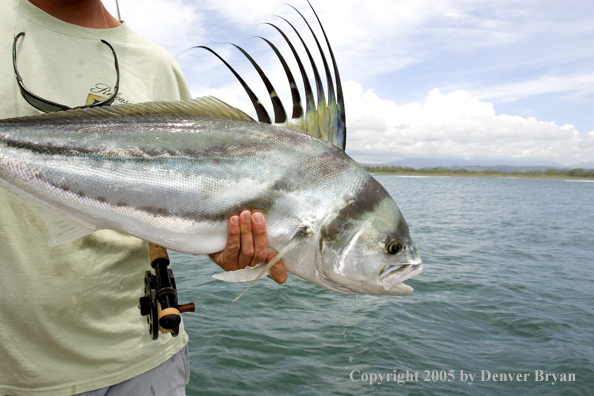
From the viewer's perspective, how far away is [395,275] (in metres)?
2.34

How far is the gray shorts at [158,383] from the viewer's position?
2.31 m

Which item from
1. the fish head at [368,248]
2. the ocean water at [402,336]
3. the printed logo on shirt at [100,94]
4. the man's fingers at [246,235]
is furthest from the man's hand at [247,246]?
the ocean water at [402,336]

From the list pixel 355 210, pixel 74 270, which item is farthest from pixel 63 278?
pixel 355 210

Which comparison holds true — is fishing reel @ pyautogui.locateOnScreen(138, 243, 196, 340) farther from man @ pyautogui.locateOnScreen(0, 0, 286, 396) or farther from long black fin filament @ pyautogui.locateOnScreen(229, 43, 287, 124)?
long black fin filament @ pyautogui.locateOnScreen(229, 43, 287, 124)

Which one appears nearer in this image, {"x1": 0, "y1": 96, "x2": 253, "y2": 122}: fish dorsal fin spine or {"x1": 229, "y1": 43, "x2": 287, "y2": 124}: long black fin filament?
{"x1": 0, "y1": 96, "x2": 253, "y2": 122}: fish dorsal fin spine

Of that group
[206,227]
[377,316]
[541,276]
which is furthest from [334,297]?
[206,227]

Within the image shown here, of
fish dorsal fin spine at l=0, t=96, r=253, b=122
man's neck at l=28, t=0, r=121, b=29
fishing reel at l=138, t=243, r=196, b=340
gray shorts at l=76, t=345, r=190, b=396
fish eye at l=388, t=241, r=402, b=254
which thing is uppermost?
man's neck at l=28, t=0, r=121, b=29

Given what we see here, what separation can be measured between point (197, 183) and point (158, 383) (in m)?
1.27

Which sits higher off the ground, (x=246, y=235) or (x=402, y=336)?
(x=246, y=235)

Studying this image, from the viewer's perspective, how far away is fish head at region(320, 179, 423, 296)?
7.32ft

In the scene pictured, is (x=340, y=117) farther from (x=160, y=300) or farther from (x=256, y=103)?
(x=160, y=300)

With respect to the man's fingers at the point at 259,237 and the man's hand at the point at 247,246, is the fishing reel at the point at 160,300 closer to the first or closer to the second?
the man's hand at the point at 247,246

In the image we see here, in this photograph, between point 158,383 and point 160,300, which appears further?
point 158,383

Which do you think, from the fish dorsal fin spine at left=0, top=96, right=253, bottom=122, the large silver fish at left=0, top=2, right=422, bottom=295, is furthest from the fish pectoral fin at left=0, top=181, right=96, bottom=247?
the fish dorsal fin spine at left=0, top=96, right=253, bottom=122
